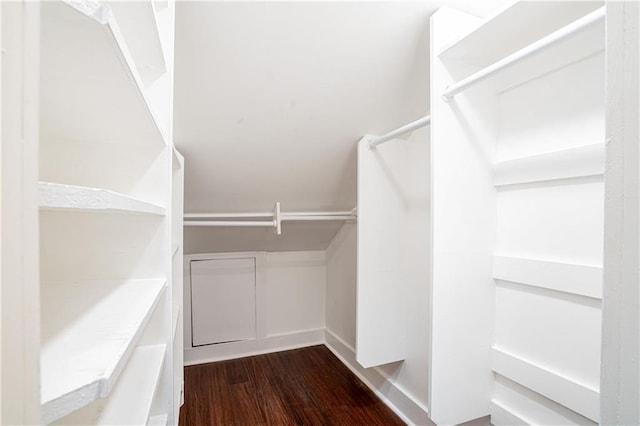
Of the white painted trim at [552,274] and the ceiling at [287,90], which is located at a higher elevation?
the ceiling at [287,90]

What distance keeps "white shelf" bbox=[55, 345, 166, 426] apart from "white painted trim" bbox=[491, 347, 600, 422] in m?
1.27

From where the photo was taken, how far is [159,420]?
874 millimetres

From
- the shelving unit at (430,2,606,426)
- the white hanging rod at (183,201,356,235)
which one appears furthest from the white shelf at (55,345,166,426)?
the white hanging rod at (183,201,356,235)

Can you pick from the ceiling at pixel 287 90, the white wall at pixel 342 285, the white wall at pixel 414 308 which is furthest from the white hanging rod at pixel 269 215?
the white wall at pixel 414 308

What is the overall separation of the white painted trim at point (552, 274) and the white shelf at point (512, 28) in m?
0.83

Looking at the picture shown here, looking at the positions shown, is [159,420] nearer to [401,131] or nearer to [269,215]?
[269,215]

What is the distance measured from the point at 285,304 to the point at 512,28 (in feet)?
7.65

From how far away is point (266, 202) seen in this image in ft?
6.76

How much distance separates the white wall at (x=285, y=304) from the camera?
2.41 metres

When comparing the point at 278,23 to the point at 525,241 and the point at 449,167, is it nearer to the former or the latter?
the point at 449,167

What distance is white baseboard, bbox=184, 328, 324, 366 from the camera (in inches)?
89.1

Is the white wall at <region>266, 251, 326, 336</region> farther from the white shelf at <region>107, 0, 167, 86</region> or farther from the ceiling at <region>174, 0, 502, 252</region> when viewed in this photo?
the white shelf at <region>107, 0, 167, 86</region>

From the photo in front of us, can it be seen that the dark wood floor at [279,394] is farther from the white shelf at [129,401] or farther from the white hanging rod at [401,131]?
the white hanging rod at [401,131]

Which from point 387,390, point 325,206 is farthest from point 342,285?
point 387,390
